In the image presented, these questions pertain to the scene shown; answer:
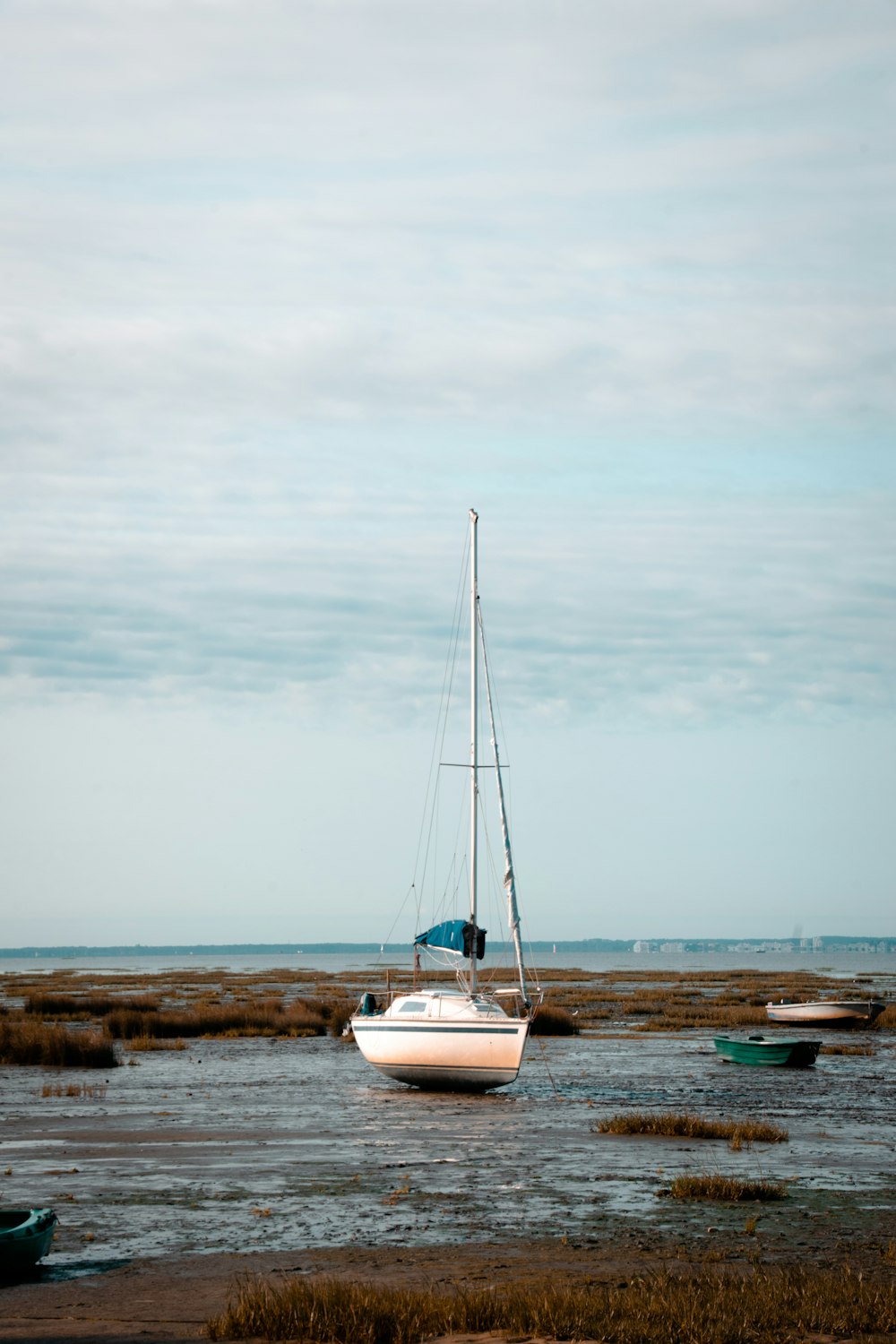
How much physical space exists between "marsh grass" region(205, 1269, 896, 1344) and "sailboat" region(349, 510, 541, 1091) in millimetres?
19520

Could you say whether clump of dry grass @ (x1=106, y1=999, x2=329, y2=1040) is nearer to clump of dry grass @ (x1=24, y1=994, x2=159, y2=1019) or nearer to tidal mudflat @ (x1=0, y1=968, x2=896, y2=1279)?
clump of dry grass @ (x1=24, y1=994, x2=159, y2=1019)

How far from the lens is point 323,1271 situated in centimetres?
1555

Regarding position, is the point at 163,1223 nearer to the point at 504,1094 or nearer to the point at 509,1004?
the point at 504,1094

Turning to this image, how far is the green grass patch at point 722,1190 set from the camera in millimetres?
20172

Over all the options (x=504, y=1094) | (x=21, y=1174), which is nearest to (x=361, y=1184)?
(x=21, y=1174)

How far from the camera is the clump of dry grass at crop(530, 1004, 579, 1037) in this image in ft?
177

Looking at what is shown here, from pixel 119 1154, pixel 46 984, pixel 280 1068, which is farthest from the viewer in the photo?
pixel 46 984

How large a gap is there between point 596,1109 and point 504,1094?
404cm

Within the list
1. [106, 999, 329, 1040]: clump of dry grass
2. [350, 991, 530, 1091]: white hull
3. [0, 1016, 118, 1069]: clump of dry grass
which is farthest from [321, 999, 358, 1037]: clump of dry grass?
[350, 991, 530, 1091]: white hull

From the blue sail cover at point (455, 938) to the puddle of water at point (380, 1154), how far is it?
11.3ft

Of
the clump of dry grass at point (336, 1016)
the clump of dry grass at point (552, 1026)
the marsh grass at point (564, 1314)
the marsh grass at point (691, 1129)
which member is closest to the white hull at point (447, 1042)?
the marsh grass at point (691, 1129)

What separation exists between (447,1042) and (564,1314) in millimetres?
22020

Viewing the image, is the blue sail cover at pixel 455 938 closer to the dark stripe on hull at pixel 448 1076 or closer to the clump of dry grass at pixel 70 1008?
the dark stripe on hull at pixel 448 1076

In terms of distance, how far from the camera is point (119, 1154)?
24469 mm
